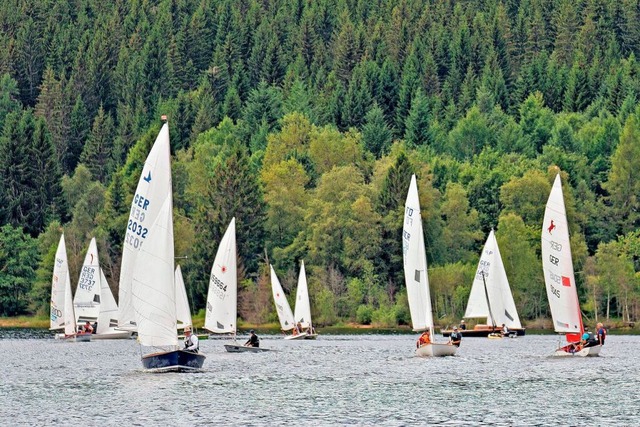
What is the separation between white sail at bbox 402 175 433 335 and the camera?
8881 centimetres

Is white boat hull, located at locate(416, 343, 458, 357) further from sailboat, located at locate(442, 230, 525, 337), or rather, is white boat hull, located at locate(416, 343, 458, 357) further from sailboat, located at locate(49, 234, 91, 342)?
sailboat, located at locate(49, 234, 91, 342)

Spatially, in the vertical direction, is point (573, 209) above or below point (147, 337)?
above

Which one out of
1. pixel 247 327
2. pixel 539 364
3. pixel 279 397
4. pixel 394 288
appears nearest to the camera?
pixel 279 397

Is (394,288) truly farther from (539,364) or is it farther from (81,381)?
(81,381)

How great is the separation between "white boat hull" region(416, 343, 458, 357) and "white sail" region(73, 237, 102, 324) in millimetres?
42498

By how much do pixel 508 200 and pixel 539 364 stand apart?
288 feet

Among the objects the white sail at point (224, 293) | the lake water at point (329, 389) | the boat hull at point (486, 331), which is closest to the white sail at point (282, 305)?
the boat hull at point (486, 331)

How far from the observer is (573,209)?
169 meters

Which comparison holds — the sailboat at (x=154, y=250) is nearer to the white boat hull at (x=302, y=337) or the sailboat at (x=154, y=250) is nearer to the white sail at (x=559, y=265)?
the white sail at (x=559, y=265)

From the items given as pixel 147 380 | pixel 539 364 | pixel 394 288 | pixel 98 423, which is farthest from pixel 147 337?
pixel 394 288

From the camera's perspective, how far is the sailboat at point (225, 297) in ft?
331

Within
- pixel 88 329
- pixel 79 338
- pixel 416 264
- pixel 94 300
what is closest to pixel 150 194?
pixel 416 264

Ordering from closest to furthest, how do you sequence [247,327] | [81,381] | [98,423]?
[98,423]
[81,381]
[247,327]

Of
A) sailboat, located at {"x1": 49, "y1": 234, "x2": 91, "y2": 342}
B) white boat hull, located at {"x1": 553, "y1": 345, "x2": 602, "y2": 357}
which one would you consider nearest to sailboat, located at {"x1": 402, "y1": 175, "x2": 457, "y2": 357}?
white boat hull, located at {"x1": 553, "y1": 345, "x2": 602, "y2": 357}
